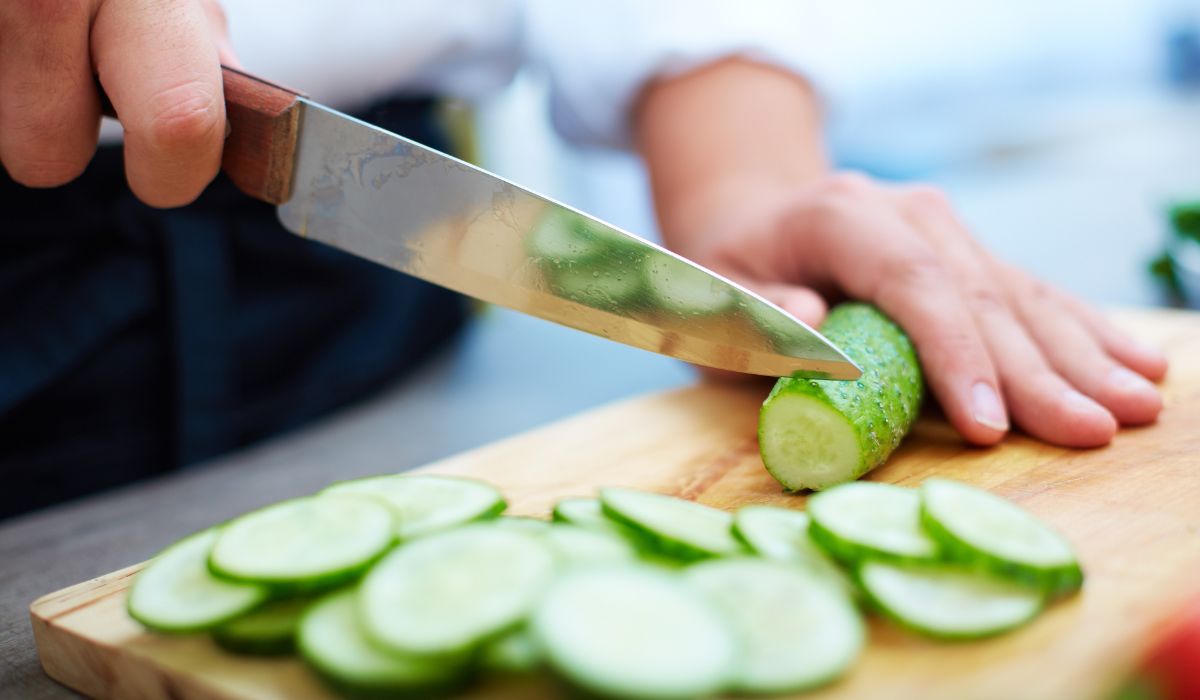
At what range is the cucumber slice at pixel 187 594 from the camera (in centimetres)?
105

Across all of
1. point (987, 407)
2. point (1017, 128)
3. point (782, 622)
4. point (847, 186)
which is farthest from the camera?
point (1017, 128)

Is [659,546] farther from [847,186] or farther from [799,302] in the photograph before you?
[847,186]

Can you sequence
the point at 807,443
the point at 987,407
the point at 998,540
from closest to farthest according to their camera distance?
the point at 998,540
the point at 807,443
the point at 987,407

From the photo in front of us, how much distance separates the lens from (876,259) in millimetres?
1833

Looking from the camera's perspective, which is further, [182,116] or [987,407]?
[987,407]

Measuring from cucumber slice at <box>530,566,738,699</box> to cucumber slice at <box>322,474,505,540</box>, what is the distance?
0.29 m

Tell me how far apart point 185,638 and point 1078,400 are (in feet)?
4.32

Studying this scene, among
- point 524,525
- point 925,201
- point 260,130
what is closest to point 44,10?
point 260,130

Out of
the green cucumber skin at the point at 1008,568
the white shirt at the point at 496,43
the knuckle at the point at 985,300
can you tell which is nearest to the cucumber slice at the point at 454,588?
the green cucumber skin at the point at 1008,568

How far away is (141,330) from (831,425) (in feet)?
4.43

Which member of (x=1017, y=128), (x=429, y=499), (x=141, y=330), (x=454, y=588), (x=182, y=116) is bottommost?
(x=141, y=330)

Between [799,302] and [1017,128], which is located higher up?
[799,302]

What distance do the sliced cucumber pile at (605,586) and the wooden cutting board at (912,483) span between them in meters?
0.03

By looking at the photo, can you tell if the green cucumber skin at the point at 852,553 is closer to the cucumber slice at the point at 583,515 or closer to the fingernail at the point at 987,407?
the cucumber slice at the point at 583,515
